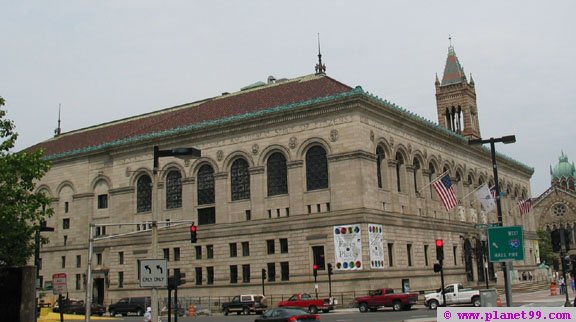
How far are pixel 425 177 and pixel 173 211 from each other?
25.4m

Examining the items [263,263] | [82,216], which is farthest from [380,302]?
[82,216]

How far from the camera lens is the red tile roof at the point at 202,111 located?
59.9 m

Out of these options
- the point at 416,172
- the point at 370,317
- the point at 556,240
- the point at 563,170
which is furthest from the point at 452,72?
the point at 563,170

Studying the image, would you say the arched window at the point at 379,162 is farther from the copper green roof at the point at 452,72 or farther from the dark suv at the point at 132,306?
the copper green roof at the point at 452,72

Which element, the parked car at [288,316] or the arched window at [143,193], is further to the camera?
the arched window at [143,193]

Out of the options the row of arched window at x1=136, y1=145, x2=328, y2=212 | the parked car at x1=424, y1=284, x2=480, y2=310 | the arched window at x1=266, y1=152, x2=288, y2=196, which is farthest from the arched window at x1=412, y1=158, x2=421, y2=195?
the parked car at x1=424, y1=284, x2=480, y2=310

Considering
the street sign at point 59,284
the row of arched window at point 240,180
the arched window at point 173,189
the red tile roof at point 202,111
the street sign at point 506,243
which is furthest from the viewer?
the arched window at point 173,189

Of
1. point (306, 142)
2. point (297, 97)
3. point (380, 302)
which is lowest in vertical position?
point (380, 302)

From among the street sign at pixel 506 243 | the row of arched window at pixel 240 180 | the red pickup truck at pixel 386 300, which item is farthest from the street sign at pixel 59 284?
the row of arched window at pixel 240 180

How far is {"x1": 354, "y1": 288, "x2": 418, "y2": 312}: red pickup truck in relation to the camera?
44688 mm

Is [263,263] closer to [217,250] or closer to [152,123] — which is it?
[217,250]

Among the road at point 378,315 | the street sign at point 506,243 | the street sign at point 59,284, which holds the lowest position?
the road at point 378,315

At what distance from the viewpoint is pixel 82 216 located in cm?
6981

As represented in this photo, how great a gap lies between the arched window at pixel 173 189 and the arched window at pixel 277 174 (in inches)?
420
